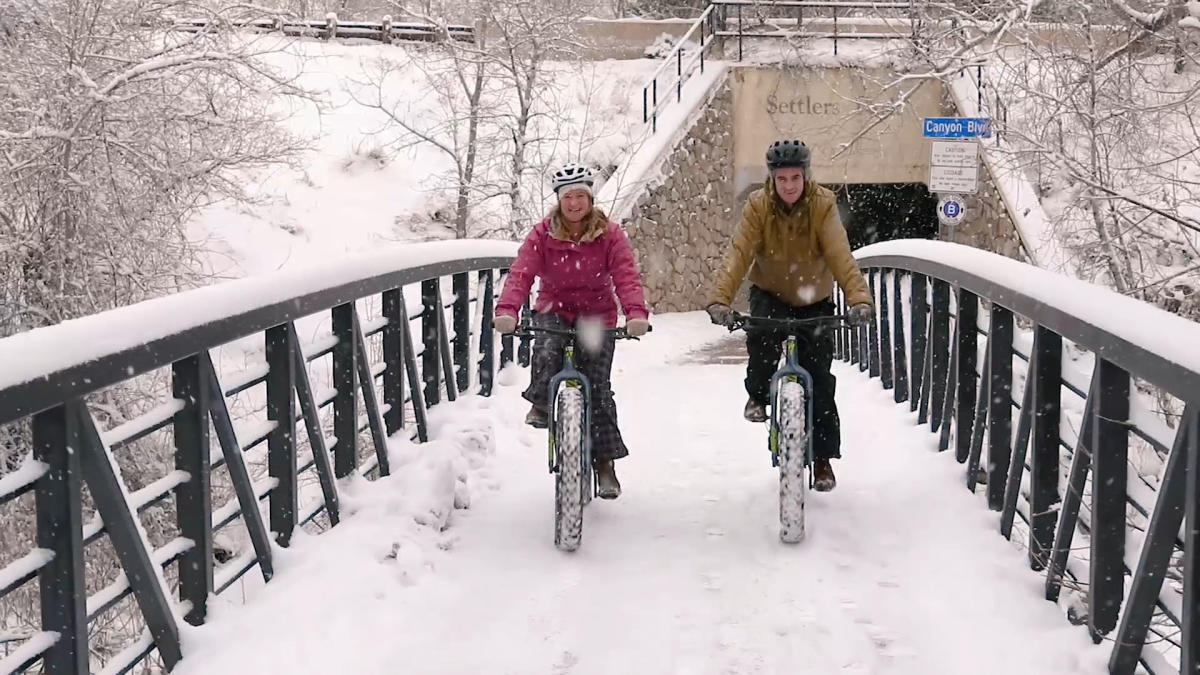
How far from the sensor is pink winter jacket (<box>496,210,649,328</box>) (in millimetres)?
5730

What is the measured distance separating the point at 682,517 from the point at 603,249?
4.42 feet

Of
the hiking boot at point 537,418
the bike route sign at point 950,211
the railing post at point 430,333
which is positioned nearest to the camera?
the hiking boot at point 537,418

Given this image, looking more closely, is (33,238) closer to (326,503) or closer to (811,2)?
(326,503)

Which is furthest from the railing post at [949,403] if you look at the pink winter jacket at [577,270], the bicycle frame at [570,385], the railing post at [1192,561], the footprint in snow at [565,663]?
the railing post at [1192,561]

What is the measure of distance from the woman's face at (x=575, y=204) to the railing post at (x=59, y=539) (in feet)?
9.42

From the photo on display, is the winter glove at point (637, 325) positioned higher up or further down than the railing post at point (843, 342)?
higher up

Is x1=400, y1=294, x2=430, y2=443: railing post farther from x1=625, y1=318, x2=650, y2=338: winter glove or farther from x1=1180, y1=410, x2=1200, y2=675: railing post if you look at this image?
x1=1180, y1=410, x2=1200, y2=675: railing post

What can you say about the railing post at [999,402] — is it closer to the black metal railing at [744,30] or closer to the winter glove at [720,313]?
the winter glove at [720,313]

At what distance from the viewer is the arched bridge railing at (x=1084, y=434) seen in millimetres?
3283

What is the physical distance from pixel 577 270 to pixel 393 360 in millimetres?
1473

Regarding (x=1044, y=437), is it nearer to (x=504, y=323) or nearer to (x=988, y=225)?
(x=504, y=323)

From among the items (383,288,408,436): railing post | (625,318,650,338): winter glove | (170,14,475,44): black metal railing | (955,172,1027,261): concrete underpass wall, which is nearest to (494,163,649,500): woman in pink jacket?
(625,318,650,338): winter glove

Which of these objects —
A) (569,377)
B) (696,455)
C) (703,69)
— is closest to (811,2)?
(703,69)

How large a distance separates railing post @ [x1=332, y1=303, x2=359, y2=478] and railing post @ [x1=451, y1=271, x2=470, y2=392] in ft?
9.93
